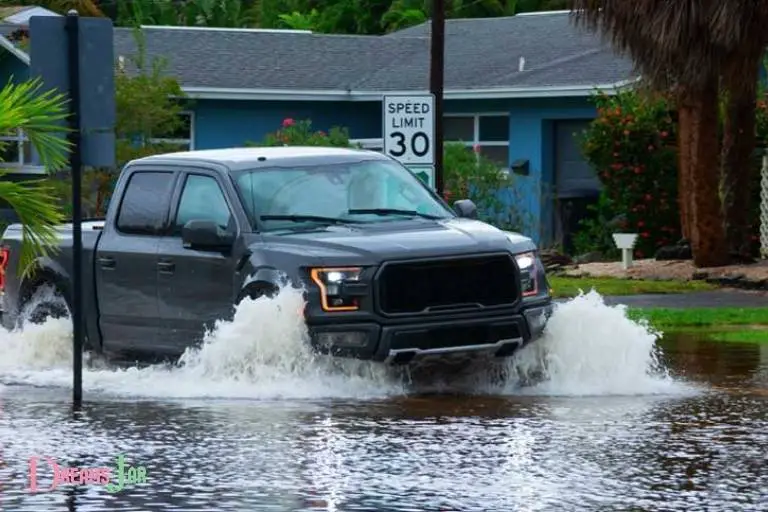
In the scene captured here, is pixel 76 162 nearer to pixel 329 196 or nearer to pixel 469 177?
pixel 329 196

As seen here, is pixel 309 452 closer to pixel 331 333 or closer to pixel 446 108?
pixel 331 333

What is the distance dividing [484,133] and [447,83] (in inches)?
50.6

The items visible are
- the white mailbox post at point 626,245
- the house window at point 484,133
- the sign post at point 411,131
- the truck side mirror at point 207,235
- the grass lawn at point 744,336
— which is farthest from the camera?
the house window at point 484,133

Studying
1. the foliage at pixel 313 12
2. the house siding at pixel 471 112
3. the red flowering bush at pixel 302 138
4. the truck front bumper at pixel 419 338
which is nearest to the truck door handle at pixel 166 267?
the truck front bumper at pixel 419 338

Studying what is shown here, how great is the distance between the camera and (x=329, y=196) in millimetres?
14977

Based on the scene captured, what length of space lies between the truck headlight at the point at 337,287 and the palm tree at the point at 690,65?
13.0 m

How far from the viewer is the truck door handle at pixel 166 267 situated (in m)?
15.0

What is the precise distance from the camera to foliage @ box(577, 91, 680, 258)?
32156 mm

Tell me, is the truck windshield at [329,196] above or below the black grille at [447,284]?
above

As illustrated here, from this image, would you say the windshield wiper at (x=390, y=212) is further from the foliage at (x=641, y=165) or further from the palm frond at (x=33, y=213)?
the foliage at (x=641, y=165)

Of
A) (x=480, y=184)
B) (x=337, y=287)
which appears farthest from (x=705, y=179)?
(x=337, y=287)

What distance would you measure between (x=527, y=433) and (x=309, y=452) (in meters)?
1.51

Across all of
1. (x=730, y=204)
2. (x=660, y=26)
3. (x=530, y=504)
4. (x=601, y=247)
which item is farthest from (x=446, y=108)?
(x=530, y=504)

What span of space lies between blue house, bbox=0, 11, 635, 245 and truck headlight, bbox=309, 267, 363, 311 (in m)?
22.5
